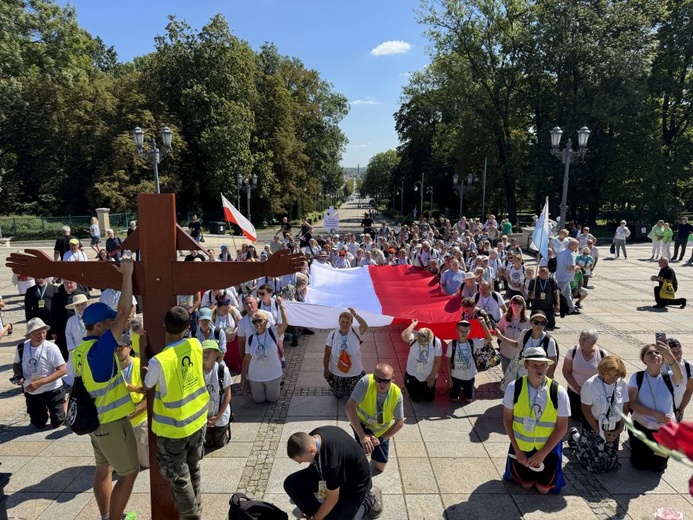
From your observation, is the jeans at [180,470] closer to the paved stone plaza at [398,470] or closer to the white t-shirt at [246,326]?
the paved stone plaza at [398,470]

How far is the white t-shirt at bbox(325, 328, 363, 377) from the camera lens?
6.90 meters

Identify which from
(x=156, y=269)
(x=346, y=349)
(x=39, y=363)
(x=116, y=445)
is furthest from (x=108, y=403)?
(x=346, y=349)

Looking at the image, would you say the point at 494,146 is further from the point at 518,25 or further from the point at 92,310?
the point at 92,310

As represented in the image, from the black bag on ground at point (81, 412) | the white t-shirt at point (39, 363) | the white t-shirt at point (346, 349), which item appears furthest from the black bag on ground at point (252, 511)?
the white t-shirt at point (39, 363)

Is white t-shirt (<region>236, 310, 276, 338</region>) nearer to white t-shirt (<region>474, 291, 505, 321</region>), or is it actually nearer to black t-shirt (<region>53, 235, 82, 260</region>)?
white t-shirt (<region>474, 291, 505, 321</region>)

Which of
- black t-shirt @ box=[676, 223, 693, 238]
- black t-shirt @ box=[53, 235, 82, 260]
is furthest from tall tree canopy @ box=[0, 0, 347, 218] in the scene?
black t-shirt @ box=[676, 223, 693, 238]

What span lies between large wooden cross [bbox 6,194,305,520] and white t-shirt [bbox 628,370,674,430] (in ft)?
13.9

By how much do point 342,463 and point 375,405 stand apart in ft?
4.56

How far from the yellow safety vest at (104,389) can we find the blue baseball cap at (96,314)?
Answer: 0.56 ft

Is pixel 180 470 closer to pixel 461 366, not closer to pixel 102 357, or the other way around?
pixel 102 357

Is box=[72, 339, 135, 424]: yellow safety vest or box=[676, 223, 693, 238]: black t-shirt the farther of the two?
box=[676, 223, 693, 238]: black t-shirt

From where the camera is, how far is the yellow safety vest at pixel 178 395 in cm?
348

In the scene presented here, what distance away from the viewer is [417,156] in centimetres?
5719

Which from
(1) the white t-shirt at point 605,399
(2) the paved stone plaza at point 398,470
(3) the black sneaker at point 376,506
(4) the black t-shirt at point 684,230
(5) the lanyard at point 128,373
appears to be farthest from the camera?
(4) the black t-shirt at point 684,230
